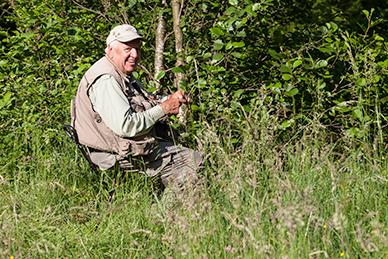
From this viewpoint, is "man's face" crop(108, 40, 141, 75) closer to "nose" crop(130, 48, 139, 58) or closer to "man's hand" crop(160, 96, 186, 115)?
"nose" crop(130, 48, 139, 58)

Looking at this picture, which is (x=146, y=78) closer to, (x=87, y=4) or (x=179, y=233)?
(x=87, y=4)

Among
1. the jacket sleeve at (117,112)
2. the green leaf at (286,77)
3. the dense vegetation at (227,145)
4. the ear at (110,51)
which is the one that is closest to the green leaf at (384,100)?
the dense vegetation at (227,145)

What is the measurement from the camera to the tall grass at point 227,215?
2.12 m

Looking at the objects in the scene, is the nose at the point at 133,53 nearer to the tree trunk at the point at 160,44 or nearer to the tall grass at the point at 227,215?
the tree trunk at the point at 160,44

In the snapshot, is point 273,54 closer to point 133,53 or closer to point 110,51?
point 133,53

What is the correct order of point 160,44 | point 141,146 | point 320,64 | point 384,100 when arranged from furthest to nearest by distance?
point 160,44 → point 384,100 → point 320,64 → point 141,146

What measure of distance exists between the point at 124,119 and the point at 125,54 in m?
0.66

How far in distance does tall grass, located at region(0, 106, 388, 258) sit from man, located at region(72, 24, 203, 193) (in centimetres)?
18

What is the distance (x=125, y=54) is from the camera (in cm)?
332

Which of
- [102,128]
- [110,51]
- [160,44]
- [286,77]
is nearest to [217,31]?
[286,77]

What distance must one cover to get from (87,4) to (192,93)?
1.95 metres

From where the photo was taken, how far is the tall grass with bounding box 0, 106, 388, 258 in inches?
83.3

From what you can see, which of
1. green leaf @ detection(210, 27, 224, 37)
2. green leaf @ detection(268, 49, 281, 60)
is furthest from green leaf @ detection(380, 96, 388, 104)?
green leaf @ detection(210, 27, 224, 37)

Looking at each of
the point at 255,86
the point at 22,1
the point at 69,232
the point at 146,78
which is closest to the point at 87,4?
the point at 22,1
